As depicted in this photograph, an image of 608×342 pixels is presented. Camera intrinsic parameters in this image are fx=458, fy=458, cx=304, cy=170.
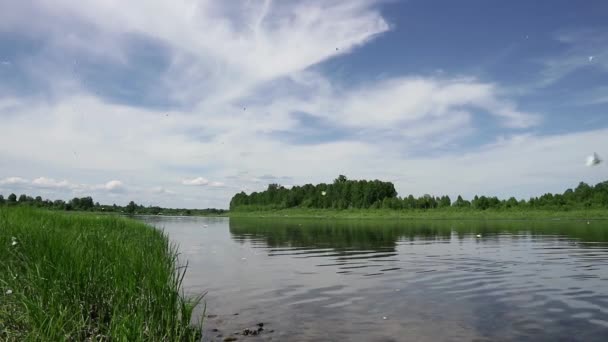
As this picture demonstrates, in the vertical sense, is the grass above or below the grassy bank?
below

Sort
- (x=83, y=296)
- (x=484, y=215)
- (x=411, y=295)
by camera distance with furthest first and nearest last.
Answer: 1. (x=484, y=215)
2. (x=411, y=295)
3. (x=83, y=296)

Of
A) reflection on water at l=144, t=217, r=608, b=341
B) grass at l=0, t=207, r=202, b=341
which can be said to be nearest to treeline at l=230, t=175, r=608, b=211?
reflection on water at l=144, t=217, r=608, b=341

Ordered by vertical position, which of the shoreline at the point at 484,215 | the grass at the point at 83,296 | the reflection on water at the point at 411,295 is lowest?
the reflection on water at the point at 411,295

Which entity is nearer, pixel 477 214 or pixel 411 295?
pixel 411 295

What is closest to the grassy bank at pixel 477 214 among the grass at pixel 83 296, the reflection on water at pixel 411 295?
the reflection on water at pixel 411 295

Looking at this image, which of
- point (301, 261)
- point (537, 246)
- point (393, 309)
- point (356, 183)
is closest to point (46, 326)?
point (393, 309)

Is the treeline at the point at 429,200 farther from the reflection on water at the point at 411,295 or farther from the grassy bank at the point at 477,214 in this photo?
the reflection on water at the point at 411,295

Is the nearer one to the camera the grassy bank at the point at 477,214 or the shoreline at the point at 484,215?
the shoreline at the point at 484,215

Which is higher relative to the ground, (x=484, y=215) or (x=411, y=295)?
(x=484, y=215)

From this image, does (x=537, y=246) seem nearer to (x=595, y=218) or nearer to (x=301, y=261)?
(x=301, y=261)

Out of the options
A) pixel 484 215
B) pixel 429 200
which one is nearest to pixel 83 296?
pixel 484 215

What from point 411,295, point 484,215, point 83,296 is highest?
point 484,215

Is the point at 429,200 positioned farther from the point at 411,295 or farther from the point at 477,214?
the point at 411,295

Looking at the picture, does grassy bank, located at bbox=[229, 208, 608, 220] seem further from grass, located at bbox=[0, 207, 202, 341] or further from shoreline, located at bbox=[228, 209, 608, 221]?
grass, located at bbox=[0, 207, 202, 341]
